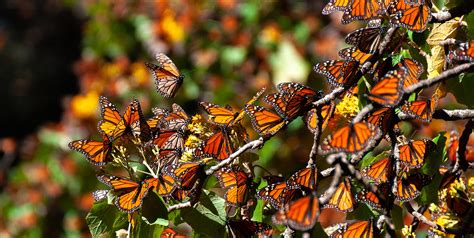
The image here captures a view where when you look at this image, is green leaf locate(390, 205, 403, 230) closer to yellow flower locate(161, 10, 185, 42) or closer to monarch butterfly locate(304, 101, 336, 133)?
monarch butterfly locate(304, 101, 336, 133)

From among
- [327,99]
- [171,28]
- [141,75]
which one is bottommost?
[327,99]

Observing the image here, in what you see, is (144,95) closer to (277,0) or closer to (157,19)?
(157,19)

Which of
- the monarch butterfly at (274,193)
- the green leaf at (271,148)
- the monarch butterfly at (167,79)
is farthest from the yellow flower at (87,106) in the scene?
the monarch butterfly at (274,193)

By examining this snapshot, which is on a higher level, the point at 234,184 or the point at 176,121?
the point at 176,121

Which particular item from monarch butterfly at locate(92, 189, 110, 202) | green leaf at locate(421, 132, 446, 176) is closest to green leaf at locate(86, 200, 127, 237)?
monarch butterfly at locate(92, 189, 110, 202)

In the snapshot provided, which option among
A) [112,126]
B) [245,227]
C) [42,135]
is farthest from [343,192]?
[42,135]

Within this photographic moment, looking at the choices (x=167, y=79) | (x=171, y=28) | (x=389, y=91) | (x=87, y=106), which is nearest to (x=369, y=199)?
(x=389, y=91)

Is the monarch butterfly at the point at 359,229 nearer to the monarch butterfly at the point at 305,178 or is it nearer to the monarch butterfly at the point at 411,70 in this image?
the monarch butterfly at the point at 305,178

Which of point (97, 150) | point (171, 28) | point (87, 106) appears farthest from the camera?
point (87, 106)

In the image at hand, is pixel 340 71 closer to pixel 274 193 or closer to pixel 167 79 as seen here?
pixel 274 193
